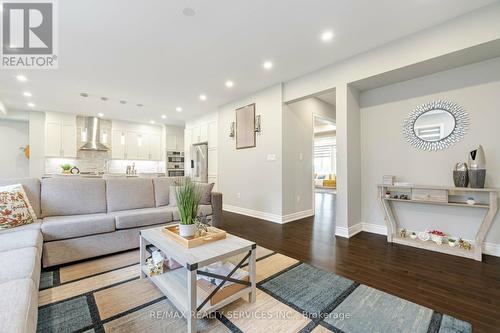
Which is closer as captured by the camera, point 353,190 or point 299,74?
point 353,190

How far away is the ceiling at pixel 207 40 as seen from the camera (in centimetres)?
220

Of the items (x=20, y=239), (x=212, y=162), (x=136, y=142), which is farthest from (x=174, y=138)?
(x=20, y=239)

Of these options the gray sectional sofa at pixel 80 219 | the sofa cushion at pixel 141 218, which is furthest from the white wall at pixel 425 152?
the sofa cushion at pixel 141 218

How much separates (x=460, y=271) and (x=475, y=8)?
2.69 meters

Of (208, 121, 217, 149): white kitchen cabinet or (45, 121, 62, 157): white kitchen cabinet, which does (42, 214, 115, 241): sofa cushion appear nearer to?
(208, 121, 217, 149): white kitchen cabinet

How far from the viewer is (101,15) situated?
2.31 meters

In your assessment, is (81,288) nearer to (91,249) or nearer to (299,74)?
(91,249)

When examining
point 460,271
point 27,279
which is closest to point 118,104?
point 27,279

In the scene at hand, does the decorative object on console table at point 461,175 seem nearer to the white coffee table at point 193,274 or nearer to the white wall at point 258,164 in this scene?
the white wall at point 258,164

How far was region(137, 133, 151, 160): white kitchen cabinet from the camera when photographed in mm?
7496

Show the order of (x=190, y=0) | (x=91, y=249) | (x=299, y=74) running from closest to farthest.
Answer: (x=190, y=0)
(x=91, y=249)
(x=299, y=74)

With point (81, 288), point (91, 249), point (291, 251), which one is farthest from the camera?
point (291, 251)

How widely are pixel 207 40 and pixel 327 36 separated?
1.53m

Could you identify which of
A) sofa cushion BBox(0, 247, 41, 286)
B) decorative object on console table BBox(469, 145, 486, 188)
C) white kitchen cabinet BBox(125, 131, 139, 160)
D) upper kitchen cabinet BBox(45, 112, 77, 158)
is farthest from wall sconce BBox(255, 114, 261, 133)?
upper kitchen cabinet BBox(45, 112, 77, 158)
